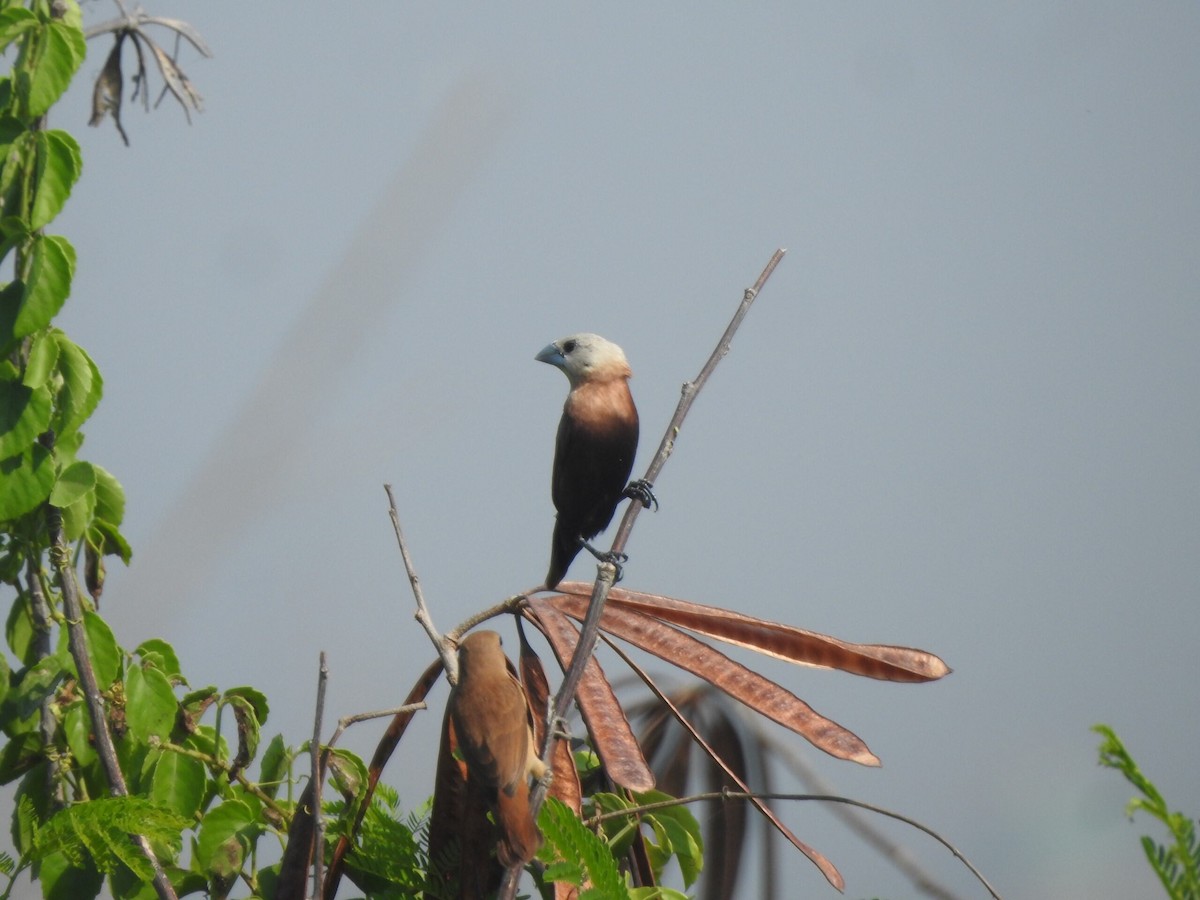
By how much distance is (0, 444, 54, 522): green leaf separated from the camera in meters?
2.20

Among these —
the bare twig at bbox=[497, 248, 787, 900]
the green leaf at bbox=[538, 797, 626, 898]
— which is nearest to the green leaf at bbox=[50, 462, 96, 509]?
the bare twig at bbox=[497, 248, 787, 900]

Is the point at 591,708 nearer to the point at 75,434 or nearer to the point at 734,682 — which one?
the point at 734,682

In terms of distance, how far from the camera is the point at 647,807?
1.81 metres

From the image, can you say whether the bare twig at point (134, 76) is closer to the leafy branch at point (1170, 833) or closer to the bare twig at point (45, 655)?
the bare twig at point (45, 655)

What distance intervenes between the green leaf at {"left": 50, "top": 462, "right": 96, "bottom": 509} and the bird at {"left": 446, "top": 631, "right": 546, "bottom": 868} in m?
0.74

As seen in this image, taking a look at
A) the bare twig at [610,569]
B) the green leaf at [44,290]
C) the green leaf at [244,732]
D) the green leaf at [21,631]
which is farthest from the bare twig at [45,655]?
the bare twig at [610,569]

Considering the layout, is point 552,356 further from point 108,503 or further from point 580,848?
point 580,848

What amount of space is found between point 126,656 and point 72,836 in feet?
1.69

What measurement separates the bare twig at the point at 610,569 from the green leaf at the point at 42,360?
1.05 metres

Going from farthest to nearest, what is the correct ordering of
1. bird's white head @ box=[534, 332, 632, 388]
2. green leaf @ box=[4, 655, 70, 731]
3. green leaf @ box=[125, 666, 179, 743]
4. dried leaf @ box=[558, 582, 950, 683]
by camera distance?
1. bird's white head @ box=[534, 332, 632, 388]
2. green leaf @ box=[4, 655, 70, 731]
3. green leaf @ box=[125, 666, 179, 743]
4. dried leaf @ box=[558, 582, 950, 683]

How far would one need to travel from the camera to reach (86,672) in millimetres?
2051

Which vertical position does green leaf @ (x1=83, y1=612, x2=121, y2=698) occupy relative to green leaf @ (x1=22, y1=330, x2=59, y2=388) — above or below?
below

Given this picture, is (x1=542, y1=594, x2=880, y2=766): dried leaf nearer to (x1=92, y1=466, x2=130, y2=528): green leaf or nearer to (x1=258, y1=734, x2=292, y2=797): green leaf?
(x1=258, y1=734, x2=292, y2=797): green leaf

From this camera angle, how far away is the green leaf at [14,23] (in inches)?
91.2
